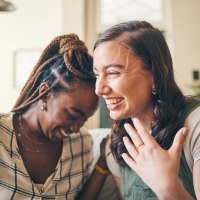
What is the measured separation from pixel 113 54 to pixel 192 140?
14.2 inches

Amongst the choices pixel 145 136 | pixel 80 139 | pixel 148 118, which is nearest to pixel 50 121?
pixel 80 139

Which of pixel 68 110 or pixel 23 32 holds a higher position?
pixel 23 32

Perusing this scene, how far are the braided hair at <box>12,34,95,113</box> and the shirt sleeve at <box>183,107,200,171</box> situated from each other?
439mm

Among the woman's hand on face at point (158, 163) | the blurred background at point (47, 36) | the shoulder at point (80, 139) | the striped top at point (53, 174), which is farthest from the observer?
the blurred background at point (47, 36)

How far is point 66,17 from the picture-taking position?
11.5 ft

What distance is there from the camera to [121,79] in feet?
2.96

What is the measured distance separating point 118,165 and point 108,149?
124 mm

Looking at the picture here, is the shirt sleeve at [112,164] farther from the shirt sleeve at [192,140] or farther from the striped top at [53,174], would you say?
the shirt sleeve at [192,140]

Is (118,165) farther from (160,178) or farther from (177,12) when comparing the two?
Result: (177,12)

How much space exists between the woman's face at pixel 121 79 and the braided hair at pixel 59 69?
0.21 metres

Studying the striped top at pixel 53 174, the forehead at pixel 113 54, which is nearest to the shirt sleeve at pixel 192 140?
the forehead at pixel 113 54

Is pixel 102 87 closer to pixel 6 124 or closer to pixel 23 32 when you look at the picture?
pixel 6 124

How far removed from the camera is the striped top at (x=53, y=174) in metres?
1.06

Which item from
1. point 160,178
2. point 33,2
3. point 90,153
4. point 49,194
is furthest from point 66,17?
point 160,178
